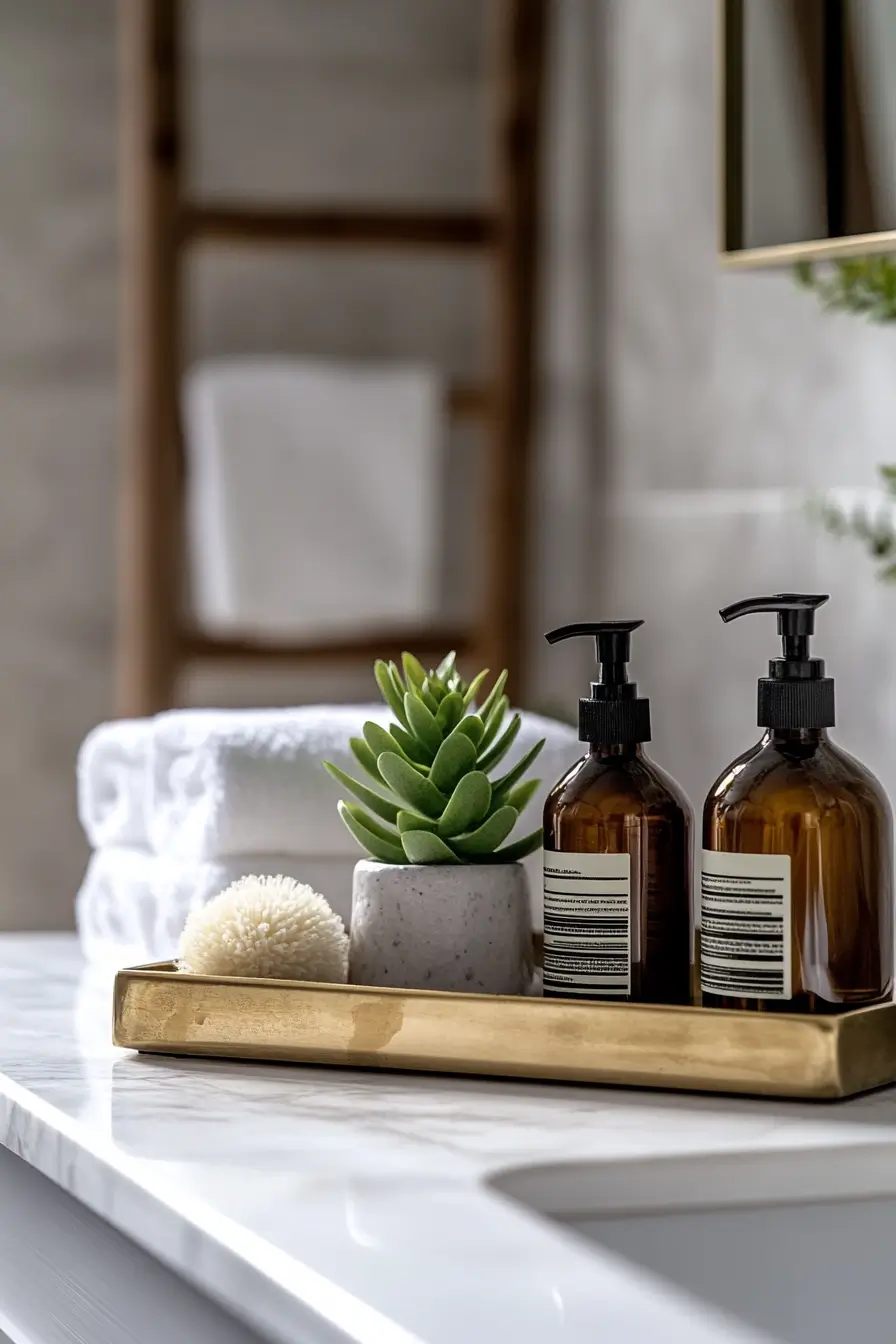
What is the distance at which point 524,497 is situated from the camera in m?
2.03

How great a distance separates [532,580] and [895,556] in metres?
0.75

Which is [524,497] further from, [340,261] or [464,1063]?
[464,1063]

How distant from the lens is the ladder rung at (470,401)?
6.66 ft

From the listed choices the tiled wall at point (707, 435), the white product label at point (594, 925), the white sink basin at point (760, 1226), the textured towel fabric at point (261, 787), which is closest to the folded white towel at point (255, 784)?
the textured towel fabric at point (261, 787)

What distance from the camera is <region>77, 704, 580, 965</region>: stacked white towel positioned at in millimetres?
985

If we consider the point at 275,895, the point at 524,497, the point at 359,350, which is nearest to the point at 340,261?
the point at 359,350

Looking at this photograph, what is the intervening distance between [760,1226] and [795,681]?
0.23 meters

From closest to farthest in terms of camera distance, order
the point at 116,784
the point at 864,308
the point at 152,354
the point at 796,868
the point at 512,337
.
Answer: the point at 796,868 → the point at 116,784 → the point at 864,308 → the point at 152,354 → the point at 512,337

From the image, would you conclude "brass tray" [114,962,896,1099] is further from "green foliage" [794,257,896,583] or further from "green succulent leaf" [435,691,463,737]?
"green foliage" [794,257,896,583]

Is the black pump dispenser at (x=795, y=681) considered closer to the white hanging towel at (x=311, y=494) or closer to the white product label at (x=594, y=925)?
the white product label at (x=594, y=925)

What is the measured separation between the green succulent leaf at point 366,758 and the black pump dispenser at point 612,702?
10cm

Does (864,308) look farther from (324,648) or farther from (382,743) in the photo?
(324,648)

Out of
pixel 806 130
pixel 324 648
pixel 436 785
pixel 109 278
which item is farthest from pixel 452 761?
pixel 109 278

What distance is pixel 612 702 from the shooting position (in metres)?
0.81
